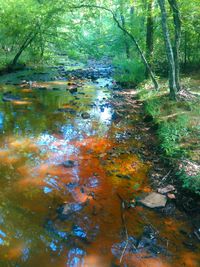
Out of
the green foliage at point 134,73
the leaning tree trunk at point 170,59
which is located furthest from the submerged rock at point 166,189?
the green foliage at point 134,73

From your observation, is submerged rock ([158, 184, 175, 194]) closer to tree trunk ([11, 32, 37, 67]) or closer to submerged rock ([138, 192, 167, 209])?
submerged rock ([138, 192, 167, 209])

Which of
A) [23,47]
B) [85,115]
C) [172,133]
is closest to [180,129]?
[172,133]

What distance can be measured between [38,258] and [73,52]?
19124 mm

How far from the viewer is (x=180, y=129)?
6422mm

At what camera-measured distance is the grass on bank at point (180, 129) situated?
491 centimetres

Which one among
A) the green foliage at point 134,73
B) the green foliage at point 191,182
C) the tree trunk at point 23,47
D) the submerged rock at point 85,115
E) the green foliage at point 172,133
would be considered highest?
the tree trunk at point 23,47

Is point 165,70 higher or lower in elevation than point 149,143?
higher

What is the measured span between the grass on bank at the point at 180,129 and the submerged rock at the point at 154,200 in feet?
1.55

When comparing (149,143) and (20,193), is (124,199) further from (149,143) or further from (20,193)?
(149,143)

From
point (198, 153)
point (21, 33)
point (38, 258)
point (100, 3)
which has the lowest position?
point (38, 258)

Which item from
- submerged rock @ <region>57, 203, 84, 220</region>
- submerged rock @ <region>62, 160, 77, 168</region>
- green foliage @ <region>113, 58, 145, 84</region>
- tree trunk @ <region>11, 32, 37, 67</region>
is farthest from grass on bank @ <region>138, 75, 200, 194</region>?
tree trunk @ <region>11, 32, 37, 67</region>

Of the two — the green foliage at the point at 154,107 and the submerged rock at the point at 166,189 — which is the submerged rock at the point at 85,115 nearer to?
the green foliage at the point at 154,107

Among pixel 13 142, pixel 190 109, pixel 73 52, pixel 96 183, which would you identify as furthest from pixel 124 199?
pixel 73 52

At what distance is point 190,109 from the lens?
7.80 m
